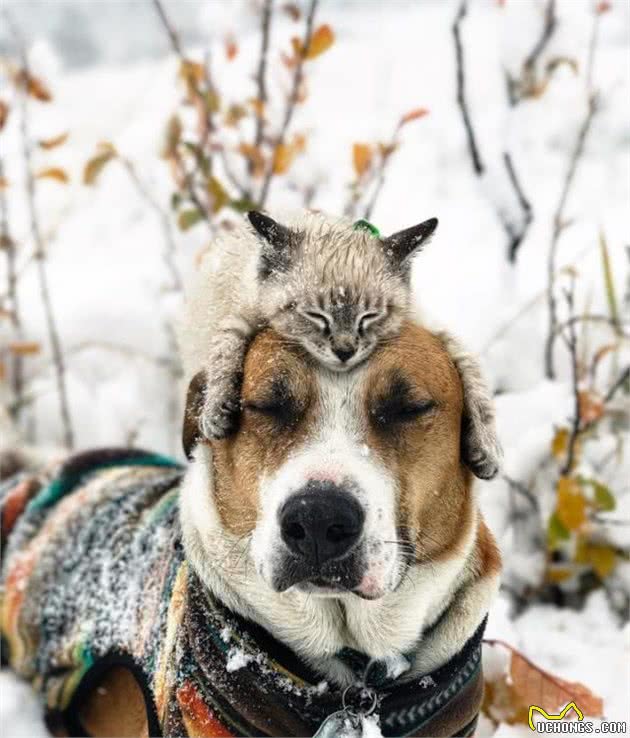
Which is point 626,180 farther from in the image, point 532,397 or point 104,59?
point 104,59

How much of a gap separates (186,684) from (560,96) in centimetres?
334

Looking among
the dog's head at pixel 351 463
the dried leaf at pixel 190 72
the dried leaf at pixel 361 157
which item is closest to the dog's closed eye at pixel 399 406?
the dog's head at pixel 351 463

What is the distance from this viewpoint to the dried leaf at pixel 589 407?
3.05 m

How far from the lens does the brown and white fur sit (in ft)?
5.84

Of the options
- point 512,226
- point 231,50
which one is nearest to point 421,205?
point 512,226

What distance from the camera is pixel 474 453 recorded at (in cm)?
198

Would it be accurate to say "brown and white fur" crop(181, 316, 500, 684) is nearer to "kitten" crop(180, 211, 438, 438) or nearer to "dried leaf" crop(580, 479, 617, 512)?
"kitten" crop(180, 211, 438, 438)

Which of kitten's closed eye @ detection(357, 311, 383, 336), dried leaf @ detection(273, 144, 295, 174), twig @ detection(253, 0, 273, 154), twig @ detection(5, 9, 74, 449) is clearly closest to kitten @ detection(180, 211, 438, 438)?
kitten's closed eye @ detection(357, 311, 383, 336)

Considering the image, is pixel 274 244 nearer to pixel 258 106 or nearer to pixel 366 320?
pixel 366 320

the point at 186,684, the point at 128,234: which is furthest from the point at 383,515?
the point at 128,234

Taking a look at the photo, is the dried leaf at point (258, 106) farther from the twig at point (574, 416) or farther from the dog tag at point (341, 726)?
the dog tag at point (341, 726)

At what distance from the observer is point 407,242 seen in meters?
1.86

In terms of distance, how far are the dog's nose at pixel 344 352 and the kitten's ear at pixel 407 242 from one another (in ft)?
0.64

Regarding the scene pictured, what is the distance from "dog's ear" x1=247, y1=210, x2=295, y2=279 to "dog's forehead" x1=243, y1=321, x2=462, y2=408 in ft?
0.46
